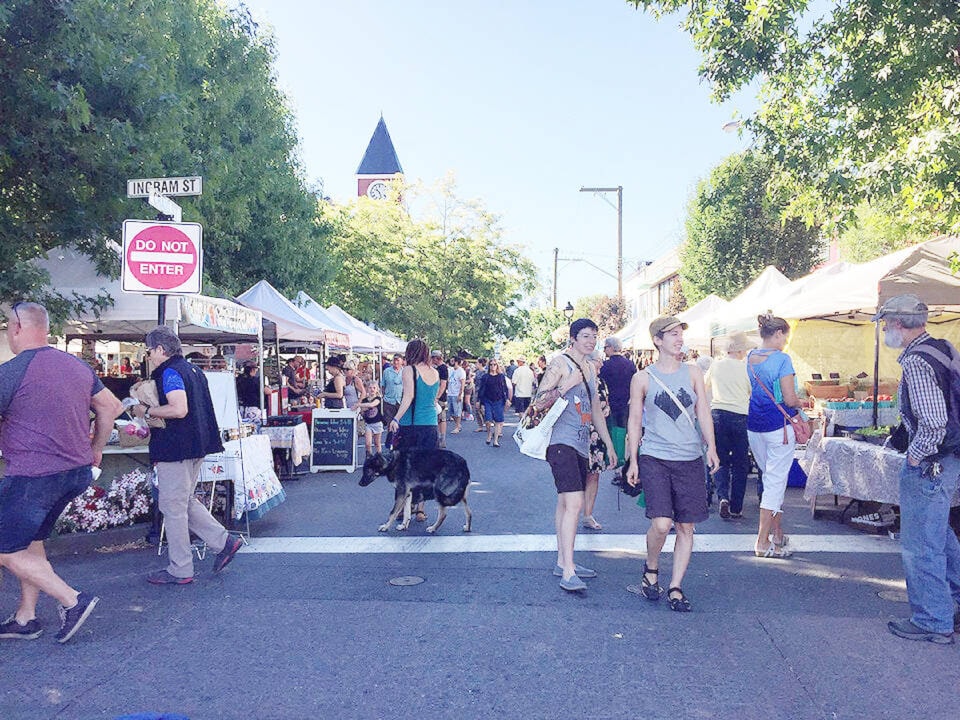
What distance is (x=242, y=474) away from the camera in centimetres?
709

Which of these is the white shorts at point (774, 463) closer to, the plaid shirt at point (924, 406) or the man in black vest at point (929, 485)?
the man in black vest at point (929, 485)

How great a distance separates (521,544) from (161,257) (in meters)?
3.98

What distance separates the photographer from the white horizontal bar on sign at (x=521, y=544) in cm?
655

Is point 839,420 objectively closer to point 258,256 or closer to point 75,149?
point 75,149

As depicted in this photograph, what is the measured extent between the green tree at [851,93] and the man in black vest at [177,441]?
6.87m

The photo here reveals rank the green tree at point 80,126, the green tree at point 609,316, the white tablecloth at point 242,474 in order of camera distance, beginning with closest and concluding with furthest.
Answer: the white tablecloth at point 242,474, the green tree at point 80,126, the green tree at point 609,316

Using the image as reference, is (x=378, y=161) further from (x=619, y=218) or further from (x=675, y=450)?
(x=675, y=450)

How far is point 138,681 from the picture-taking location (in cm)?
388

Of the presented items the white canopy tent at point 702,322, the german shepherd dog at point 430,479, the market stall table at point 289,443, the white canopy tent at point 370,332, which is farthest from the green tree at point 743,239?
the german shepherd dog at point 430,479

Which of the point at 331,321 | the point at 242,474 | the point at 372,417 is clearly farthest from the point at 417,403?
the point at 331,321

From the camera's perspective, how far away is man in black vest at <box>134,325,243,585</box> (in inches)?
215

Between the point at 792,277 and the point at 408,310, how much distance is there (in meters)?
15.8

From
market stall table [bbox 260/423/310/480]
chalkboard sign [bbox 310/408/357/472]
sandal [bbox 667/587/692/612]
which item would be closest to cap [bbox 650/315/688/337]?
→ sandal [bbox 667/587/692/612]

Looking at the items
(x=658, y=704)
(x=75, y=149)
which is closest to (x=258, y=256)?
(x=75, y=149)
